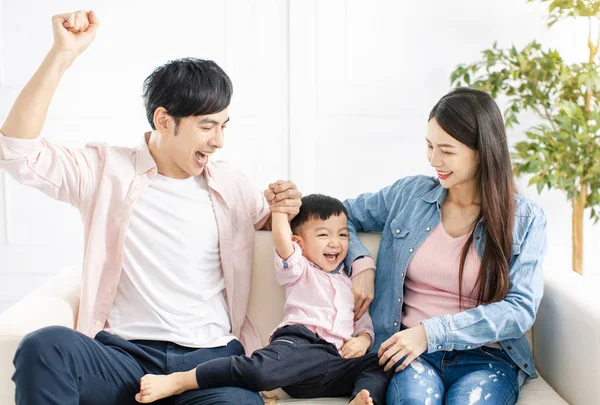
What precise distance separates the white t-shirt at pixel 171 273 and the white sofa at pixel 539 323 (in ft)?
0.50

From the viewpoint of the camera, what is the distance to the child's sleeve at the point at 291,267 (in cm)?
197

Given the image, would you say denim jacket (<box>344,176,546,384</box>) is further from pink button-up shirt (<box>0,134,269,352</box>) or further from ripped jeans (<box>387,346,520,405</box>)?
pink button-up shirt (<box>0,134,269,352</box>)

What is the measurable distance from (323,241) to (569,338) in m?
0.69

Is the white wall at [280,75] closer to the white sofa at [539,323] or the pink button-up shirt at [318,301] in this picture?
the white sofa at [539,323]

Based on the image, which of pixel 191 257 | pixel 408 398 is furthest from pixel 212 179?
pixel 408 398

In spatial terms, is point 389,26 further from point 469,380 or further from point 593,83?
point 469,380

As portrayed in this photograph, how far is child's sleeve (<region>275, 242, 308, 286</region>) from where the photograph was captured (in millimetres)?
1967

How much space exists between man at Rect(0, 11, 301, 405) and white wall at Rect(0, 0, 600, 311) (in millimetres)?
1375

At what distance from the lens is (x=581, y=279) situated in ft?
6.61

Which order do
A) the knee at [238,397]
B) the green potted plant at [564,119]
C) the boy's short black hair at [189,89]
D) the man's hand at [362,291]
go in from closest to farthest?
1. the knee at [238,397]
2. the boy's short black hair at [189,89]
3. the man's hand at [362,291]
4. the green potted plant at [564,119]

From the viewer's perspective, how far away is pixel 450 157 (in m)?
1.89

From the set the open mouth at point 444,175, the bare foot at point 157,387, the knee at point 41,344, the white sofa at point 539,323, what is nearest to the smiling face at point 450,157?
the open mouth at point 444,175

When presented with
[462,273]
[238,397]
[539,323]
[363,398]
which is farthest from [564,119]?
[238,397]

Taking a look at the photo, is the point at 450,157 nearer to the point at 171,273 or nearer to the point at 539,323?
the point at 539,323
